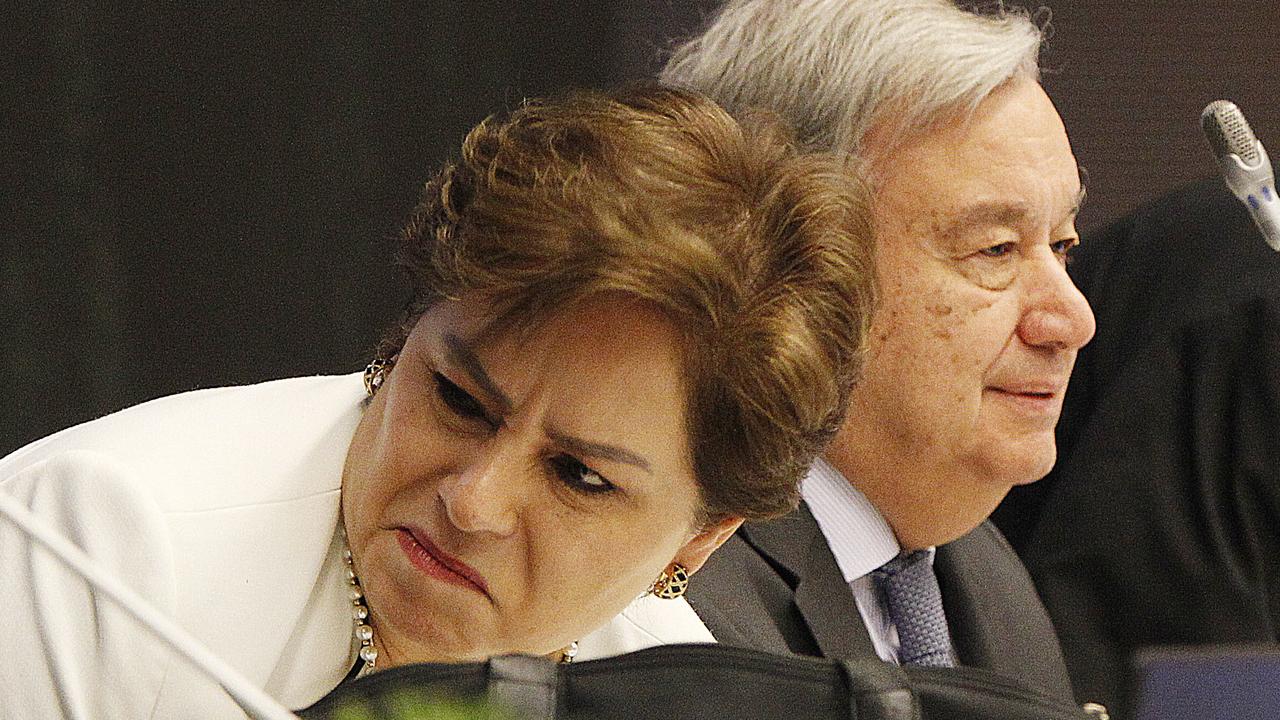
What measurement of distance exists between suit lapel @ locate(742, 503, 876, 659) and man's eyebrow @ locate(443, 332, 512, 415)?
59cm

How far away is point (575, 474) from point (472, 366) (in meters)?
0.10

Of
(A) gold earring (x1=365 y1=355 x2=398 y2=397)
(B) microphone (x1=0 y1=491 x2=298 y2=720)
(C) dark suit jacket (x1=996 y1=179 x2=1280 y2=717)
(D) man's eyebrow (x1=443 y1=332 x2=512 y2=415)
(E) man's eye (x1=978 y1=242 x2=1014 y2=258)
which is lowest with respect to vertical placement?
(C) dark suit jacket (x1=996 y1=179 x2=1280 y2=717)

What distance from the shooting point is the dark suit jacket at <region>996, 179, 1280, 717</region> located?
89.4 inches

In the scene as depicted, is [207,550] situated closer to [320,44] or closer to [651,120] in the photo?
[651,120]

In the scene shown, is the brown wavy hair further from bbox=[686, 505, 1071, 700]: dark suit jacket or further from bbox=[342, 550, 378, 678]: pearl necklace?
bbox=[686, 505, 1071, 700]: dark suit jacket

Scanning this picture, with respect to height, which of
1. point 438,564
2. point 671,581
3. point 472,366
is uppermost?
point 472,366

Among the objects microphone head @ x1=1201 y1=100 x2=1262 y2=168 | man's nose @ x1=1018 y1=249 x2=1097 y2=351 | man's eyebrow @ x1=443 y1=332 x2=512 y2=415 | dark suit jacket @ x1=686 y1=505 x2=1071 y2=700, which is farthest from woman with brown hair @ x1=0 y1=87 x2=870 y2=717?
microphone head @ x1=1201 y1=100 x2=1262 y2=168

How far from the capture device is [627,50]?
230 cm

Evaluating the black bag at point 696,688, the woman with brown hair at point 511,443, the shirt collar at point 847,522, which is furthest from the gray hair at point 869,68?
the black bag at point 696,688

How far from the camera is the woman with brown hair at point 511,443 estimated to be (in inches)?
43.7

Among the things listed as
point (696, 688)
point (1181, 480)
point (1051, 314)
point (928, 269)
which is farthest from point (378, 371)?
point (1181, 480)

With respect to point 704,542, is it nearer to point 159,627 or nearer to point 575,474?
point 575,474

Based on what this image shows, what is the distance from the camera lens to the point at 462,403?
117 centimetres

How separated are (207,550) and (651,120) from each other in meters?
0.41
